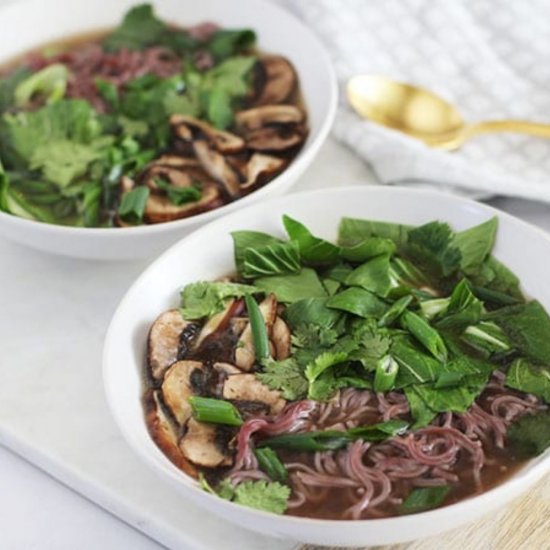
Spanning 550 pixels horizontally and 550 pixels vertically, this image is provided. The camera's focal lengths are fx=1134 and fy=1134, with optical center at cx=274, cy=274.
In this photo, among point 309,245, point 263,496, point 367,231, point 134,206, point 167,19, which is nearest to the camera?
point 263,496

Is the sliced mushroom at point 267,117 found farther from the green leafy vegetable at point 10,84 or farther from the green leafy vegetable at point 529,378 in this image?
the green leafy vegetable at point 529,378

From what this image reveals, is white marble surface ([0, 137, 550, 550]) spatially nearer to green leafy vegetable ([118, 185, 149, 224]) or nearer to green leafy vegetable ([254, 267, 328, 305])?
green leafy vegetable ([118, 185, 149, 224])

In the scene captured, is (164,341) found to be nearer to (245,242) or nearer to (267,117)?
(245,242)

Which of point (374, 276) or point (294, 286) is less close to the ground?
point (374, 276)

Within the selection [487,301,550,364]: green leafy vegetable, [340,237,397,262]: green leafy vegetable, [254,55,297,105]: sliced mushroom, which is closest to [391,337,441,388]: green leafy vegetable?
[487,301,550,364]: green leafy vegetable

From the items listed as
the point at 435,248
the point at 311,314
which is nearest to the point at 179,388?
the point at 311,314

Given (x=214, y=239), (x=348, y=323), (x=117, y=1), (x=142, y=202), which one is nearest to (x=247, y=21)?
(x=117, y=1)
